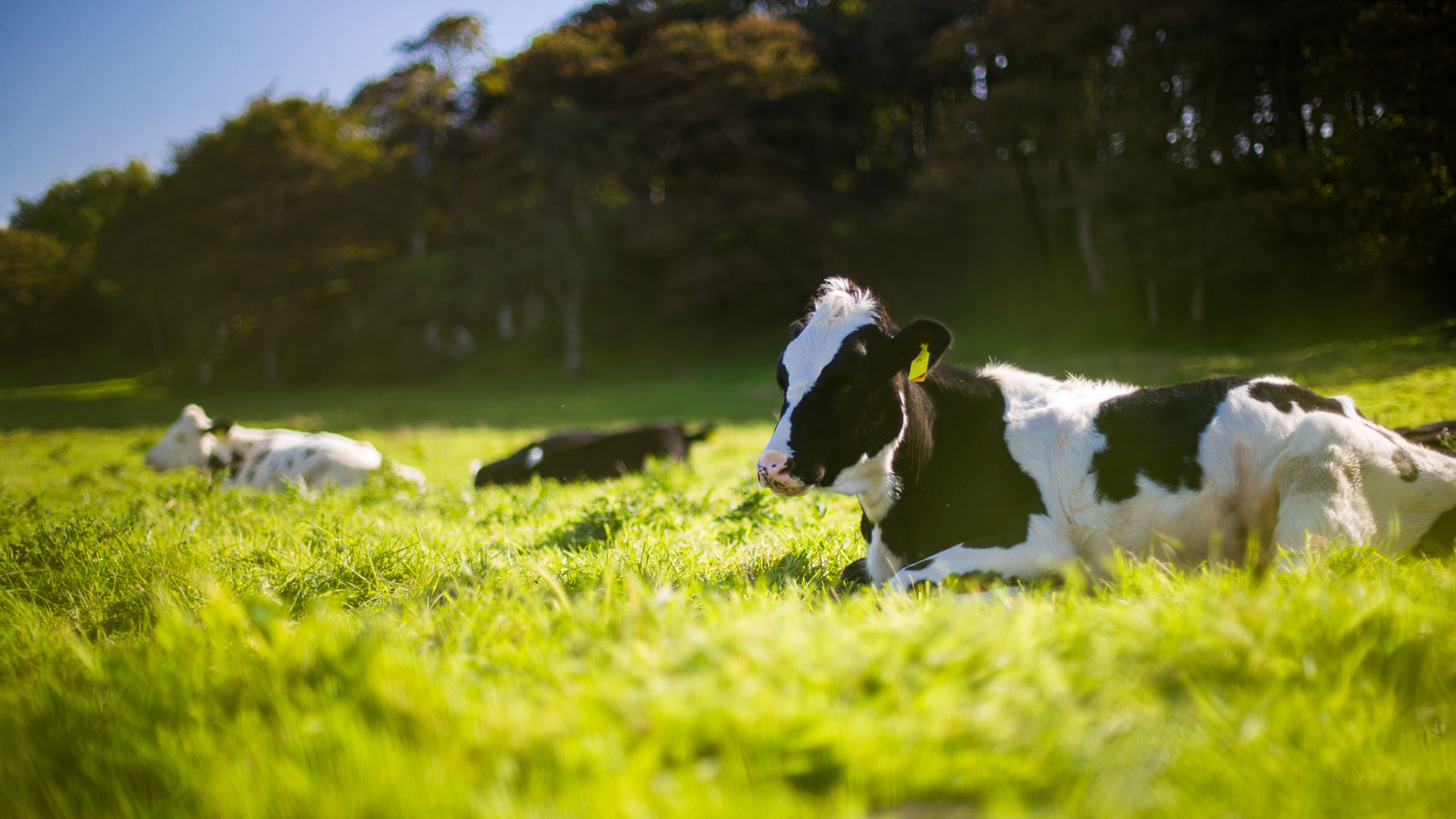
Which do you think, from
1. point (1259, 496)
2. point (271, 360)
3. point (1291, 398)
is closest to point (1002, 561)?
point (1259, 496)

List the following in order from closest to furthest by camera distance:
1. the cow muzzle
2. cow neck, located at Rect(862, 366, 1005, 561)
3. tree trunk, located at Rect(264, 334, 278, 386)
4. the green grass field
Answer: the green grass field
the cow muzzle
cow neck, located at Rect(862, 366, 1005, 561)
tree trunk, located at Rect(264, 334, 278, 386)

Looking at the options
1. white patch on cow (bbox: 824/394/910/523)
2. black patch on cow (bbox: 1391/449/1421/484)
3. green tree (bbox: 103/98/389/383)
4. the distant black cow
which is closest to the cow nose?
white patch on cow (bbox: 824/394/910/523)

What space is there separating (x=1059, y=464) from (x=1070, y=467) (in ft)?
0.16

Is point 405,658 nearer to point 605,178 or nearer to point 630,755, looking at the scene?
point 630,755

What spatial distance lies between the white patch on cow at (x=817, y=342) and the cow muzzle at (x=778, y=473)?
0.04 metres

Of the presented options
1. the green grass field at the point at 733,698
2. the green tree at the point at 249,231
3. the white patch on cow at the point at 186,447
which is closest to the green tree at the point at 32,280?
the green tree at the point at 249,231

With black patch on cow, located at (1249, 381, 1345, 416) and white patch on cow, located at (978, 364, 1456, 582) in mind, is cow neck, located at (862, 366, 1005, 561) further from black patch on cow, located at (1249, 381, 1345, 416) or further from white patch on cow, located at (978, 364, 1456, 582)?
black patch on cow, located at (1249, 381, 1345, 416)

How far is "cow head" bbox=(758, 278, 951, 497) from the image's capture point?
356cm

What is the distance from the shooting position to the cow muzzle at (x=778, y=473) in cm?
342

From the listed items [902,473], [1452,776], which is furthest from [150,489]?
[1452,776]

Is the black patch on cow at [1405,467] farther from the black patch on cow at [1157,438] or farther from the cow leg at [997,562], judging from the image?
the cow leg at [997,562]

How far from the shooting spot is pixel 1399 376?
12.3 metres

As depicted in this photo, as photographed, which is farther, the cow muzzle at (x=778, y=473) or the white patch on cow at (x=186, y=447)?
the white patch on cow at (x=186, y=447)

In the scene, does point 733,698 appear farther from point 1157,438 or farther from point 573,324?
point 573,324
